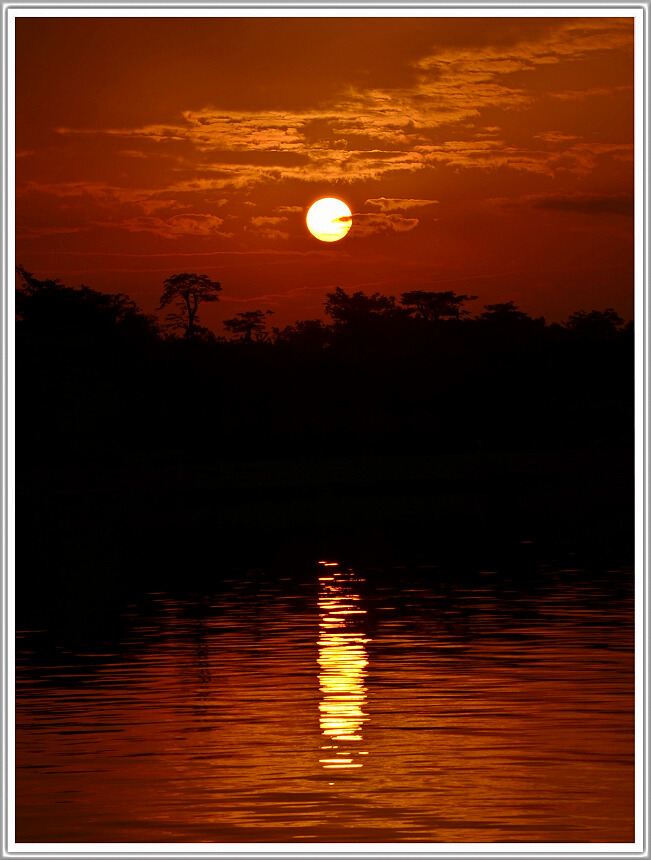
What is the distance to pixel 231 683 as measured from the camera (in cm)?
1559

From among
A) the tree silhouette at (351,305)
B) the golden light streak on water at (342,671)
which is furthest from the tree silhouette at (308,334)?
the golden light streak on water at (342,671)

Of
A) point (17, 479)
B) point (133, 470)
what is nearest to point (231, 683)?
point (17, 479)

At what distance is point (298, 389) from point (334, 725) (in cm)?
7567

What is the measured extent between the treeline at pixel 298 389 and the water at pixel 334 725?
5015 cm

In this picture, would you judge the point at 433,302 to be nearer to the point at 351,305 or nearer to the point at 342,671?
the point at 351,305

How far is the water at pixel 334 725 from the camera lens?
10.6 m

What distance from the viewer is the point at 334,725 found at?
13.5 metres

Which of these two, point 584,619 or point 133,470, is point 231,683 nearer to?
point 584,619

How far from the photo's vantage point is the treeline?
2849 inches

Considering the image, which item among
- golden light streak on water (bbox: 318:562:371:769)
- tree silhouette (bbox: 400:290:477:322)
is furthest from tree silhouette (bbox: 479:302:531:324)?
golden light streak on water (bbox: 318:562:371:769)

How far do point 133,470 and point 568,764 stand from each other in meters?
57.2

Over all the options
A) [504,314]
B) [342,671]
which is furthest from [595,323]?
[342,671]

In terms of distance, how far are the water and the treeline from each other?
165 ft

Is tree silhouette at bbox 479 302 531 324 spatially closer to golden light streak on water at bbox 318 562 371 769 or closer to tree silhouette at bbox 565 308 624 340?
tree silhouette at bbox 565 308 624 340
